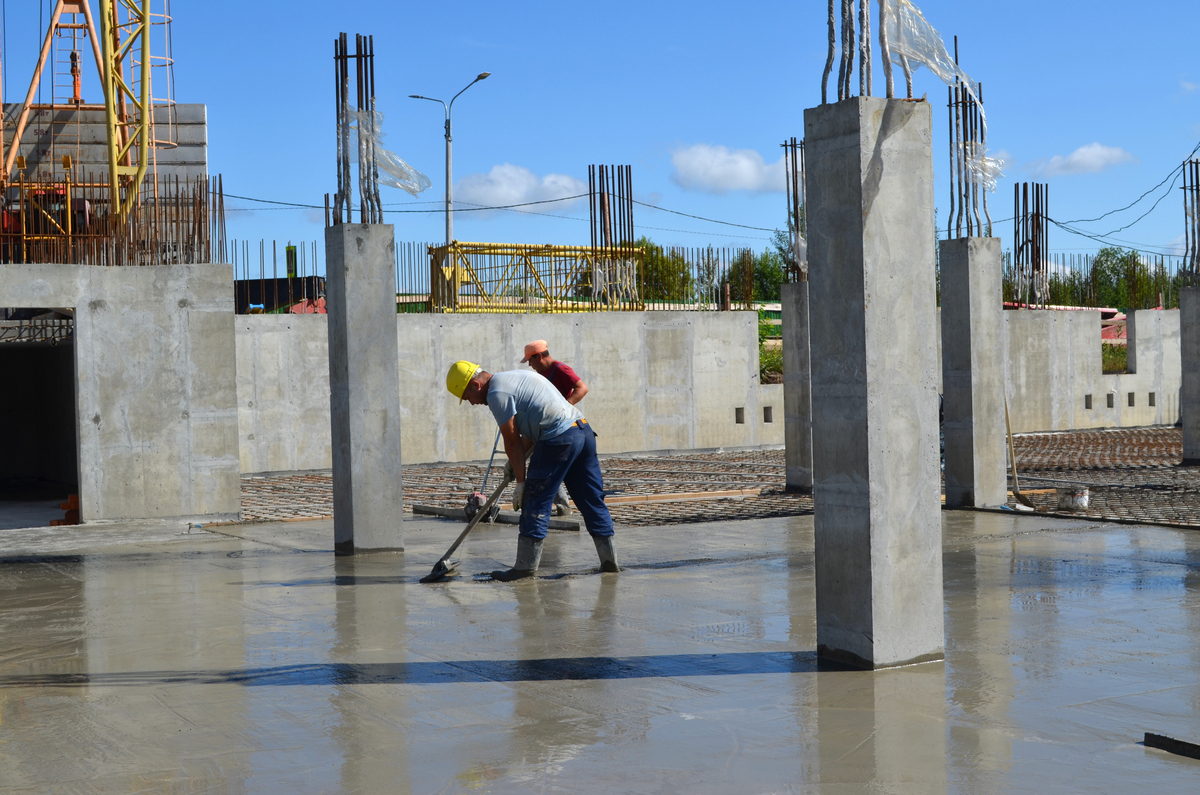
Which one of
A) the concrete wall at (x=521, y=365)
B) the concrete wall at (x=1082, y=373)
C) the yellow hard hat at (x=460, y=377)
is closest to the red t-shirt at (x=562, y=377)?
the yellow hard hat at (x=460, y=377)

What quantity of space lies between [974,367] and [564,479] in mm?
5778

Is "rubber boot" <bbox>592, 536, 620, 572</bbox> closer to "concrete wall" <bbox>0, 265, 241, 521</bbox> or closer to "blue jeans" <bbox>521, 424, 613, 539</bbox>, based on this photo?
"blue jeans" <bbox>521, 424, 613, 539</bbox>

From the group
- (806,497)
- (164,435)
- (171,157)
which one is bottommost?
(806,497)

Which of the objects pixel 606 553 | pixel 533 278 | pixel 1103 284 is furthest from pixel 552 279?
pixel 1103 284

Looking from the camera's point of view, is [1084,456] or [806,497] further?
[1084,456]

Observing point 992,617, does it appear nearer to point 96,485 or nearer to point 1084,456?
point 96,485

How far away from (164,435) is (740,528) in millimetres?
6629

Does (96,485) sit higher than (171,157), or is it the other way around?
(171,157)

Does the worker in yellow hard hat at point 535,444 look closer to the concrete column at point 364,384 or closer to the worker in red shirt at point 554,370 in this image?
the concrete column at point 364,384

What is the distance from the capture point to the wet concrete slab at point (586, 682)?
4.34m

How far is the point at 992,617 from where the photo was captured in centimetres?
693

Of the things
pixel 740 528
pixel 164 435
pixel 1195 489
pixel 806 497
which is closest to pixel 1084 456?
pixel 1195 489

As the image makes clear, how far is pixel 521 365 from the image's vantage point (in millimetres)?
23234

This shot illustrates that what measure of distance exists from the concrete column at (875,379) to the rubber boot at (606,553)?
315 cm
